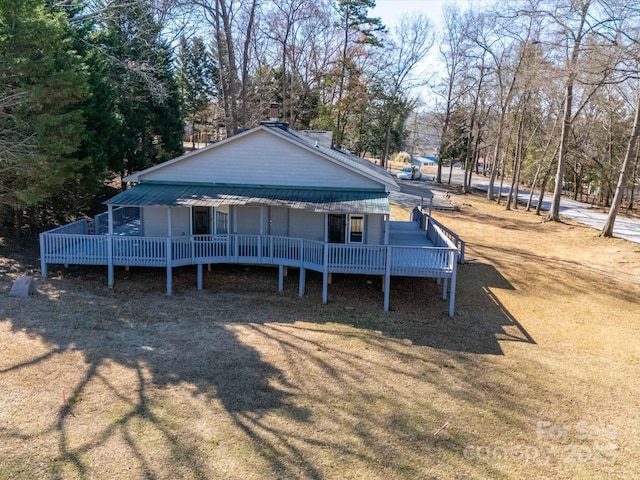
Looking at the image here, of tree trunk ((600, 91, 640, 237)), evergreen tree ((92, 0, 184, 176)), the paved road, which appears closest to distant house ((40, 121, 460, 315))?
the paved road

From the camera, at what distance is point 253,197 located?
50.5 feet

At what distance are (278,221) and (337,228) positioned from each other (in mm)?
2121

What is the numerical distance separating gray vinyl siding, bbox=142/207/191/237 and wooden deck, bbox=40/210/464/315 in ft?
3.26

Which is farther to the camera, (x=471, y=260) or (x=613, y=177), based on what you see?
(x=613, y=177)

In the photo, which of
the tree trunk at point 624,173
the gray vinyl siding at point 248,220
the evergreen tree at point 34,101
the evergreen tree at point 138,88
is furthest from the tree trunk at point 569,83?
the evergreen tree at point 34,101

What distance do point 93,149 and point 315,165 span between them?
983 centimetres

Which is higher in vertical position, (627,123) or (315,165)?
(627,123)

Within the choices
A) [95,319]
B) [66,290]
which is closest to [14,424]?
[95,319]

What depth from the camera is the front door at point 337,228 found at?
1617cm

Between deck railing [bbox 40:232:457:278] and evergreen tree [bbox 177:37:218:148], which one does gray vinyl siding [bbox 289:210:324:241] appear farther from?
evergreen tree [bbox 177:37:218:148]

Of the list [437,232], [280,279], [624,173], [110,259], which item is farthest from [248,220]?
[624,173]

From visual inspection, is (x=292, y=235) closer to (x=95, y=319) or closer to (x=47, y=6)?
(x=95, y=319)

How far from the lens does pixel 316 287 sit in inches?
621

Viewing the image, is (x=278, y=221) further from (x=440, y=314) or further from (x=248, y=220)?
(x=440, y=314)
